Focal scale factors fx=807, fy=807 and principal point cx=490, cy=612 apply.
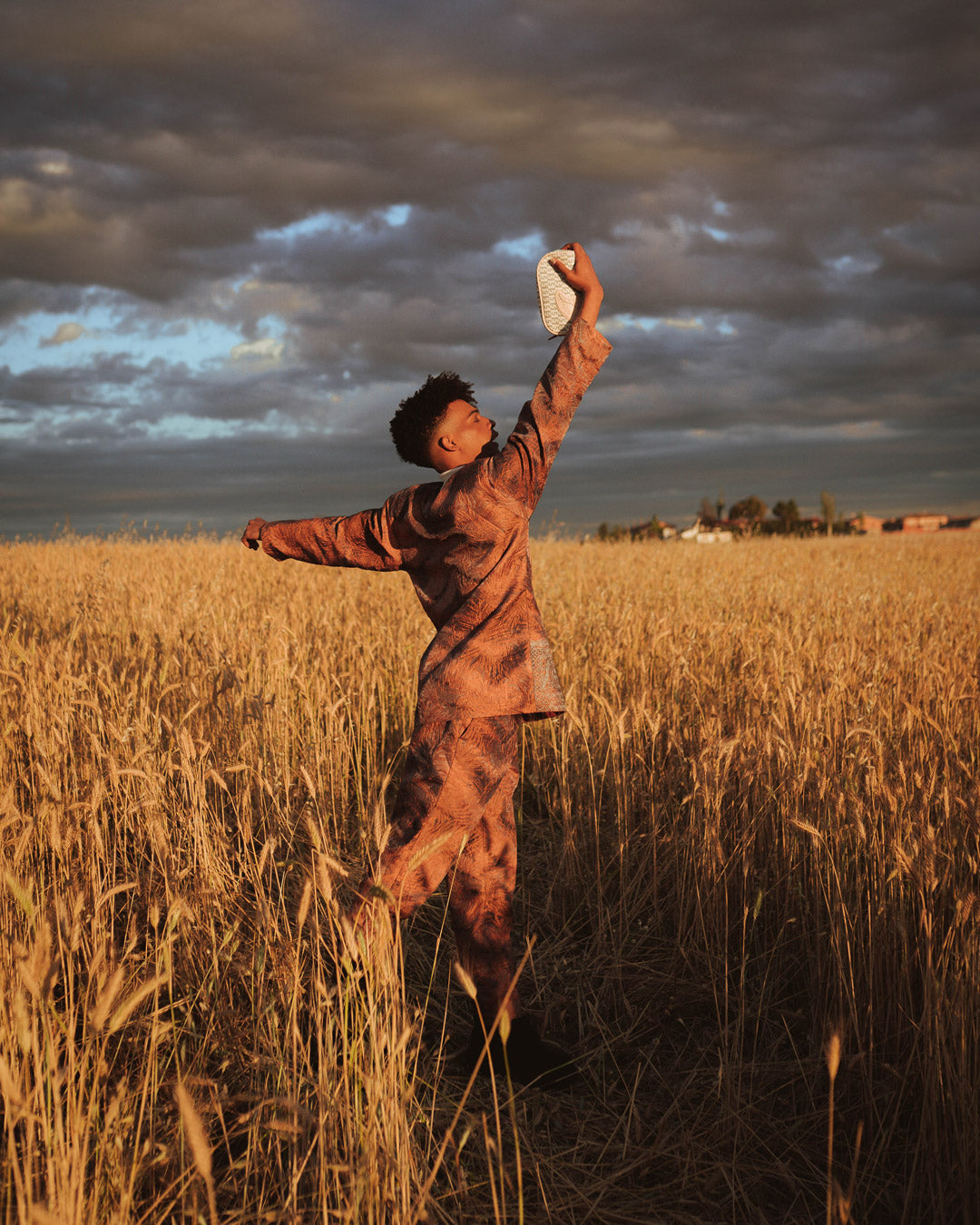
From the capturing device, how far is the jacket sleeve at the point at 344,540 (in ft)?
7.59

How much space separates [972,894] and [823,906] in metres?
0.84

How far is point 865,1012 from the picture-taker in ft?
6.93

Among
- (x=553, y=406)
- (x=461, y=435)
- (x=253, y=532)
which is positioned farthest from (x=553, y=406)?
(x=253, y=532)

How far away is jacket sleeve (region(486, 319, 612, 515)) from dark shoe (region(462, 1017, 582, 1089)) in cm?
140

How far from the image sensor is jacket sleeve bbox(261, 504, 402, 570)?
91.0 inches

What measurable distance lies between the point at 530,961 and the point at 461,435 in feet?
5.36

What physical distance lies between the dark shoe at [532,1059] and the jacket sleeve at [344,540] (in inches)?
50.9

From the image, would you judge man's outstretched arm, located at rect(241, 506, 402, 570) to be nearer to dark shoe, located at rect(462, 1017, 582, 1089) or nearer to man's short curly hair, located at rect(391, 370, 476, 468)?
man's short curly hair, located at rect(391, 370, 476, 468)

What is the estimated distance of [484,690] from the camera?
204 centimetres

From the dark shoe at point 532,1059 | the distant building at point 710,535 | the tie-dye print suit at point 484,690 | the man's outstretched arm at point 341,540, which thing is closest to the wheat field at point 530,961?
the dark shoe at point 532,1059

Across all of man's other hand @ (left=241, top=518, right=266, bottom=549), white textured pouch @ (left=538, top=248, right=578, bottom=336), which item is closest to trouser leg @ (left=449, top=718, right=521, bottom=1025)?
man's other hand @ (left=241, top=518, right=266, bottom=549)

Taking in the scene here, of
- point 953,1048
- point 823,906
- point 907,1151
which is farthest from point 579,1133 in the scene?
point 823,906

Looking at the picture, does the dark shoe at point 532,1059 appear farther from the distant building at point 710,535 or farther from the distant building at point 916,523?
→ the distant building at point 916,523

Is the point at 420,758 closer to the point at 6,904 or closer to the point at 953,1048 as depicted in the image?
the point at 6,904
